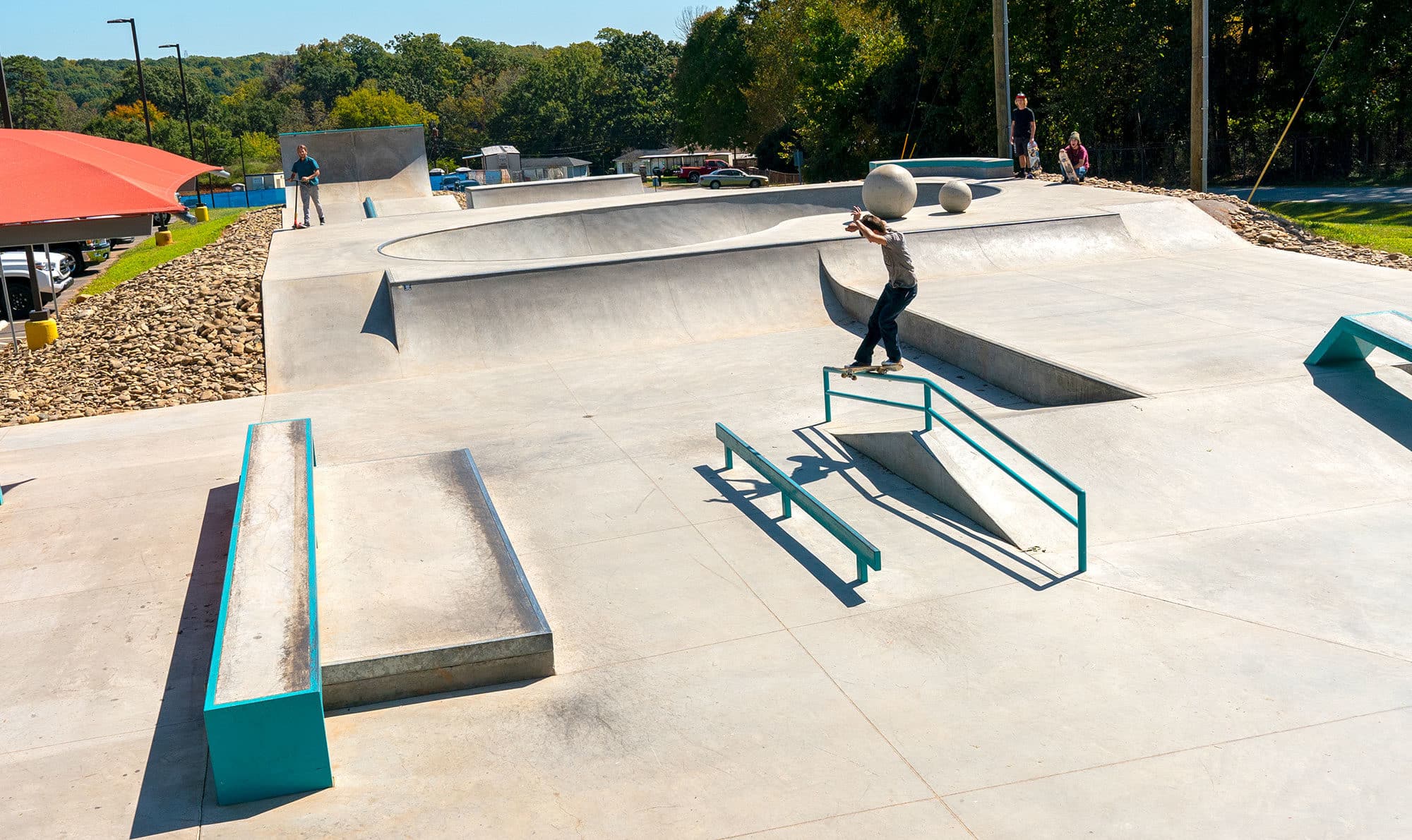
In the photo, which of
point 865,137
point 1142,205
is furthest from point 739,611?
point 865,137

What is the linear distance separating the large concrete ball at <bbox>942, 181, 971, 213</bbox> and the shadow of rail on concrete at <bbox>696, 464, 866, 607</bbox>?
11.0 meters

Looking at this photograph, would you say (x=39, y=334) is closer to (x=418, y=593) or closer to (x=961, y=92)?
(x=418, y=593)

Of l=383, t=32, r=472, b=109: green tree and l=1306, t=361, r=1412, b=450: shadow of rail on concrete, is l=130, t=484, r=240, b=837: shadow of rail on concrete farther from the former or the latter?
l=383, t=32, r=472, b=109: green tree

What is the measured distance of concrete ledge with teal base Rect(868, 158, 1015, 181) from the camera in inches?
992

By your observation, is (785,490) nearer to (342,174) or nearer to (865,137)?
(342,174)

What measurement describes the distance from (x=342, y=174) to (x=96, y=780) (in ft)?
104

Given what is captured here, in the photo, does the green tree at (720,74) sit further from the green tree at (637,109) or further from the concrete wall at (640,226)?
the concrete wall at (640,226)

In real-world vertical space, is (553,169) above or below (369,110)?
below

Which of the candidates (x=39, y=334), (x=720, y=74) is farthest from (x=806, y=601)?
(x=720, y=74)

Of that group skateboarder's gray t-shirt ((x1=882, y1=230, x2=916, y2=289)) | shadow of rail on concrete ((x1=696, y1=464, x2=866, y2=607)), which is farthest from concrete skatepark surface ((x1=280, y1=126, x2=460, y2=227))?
shadow of rail on concrete ((x1=696, y1=464, x2=866, y2=607))

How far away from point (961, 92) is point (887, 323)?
37082mm

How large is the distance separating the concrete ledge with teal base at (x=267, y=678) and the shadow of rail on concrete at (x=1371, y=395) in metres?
8.29

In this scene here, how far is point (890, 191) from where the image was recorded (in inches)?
691

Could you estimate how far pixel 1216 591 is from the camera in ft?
22.2
